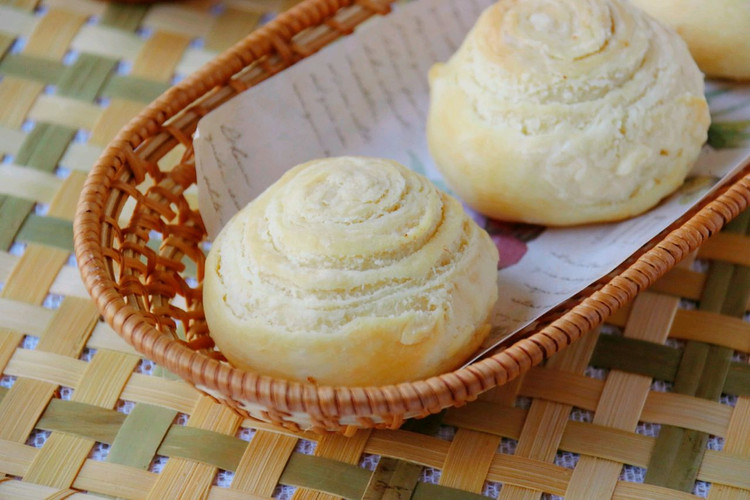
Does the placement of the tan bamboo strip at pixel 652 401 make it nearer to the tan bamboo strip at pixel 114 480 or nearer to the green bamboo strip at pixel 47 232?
the tan bamboo strip at pixel 114 480

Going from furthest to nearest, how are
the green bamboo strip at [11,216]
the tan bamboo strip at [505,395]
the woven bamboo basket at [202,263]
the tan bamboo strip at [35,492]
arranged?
the green bamboo strip at [11,216] < the tan bamboo strip at [505,395] < the tan bamboo strip at [35,492] < the woven bamboo basket at [202,263]

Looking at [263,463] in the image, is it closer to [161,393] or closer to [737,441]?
[161,393]

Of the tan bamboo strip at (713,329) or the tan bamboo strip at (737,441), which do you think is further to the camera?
the tan bamboo strip at (713,329)

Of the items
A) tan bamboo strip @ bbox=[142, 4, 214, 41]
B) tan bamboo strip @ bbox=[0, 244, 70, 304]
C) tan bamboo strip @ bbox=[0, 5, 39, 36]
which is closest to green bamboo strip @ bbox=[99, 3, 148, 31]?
tan bamboo strip @ bbox=[142, 4, 214, 41]

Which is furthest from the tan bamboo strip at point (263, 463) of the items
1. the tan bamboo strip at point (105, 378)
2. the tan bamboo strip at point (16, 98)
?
the tan bamboo strip at point (16, 98)

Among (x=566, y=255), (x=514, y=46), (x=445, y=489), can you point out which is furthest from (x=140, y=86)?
(x=445, y=489)

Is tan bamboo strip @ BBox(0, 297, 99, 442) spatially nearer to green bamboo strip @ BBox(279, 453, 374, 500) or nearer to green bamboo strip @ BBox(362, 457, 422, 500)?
green bamboo strip @ BBox(279, 453, 374, 500)

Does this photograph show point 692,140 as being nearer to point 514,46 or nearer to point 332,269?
point 514,46

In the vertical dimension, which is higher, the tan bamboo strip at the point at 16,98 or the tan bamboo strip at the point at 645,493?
the tan bamboo strip at the point at 16,98
